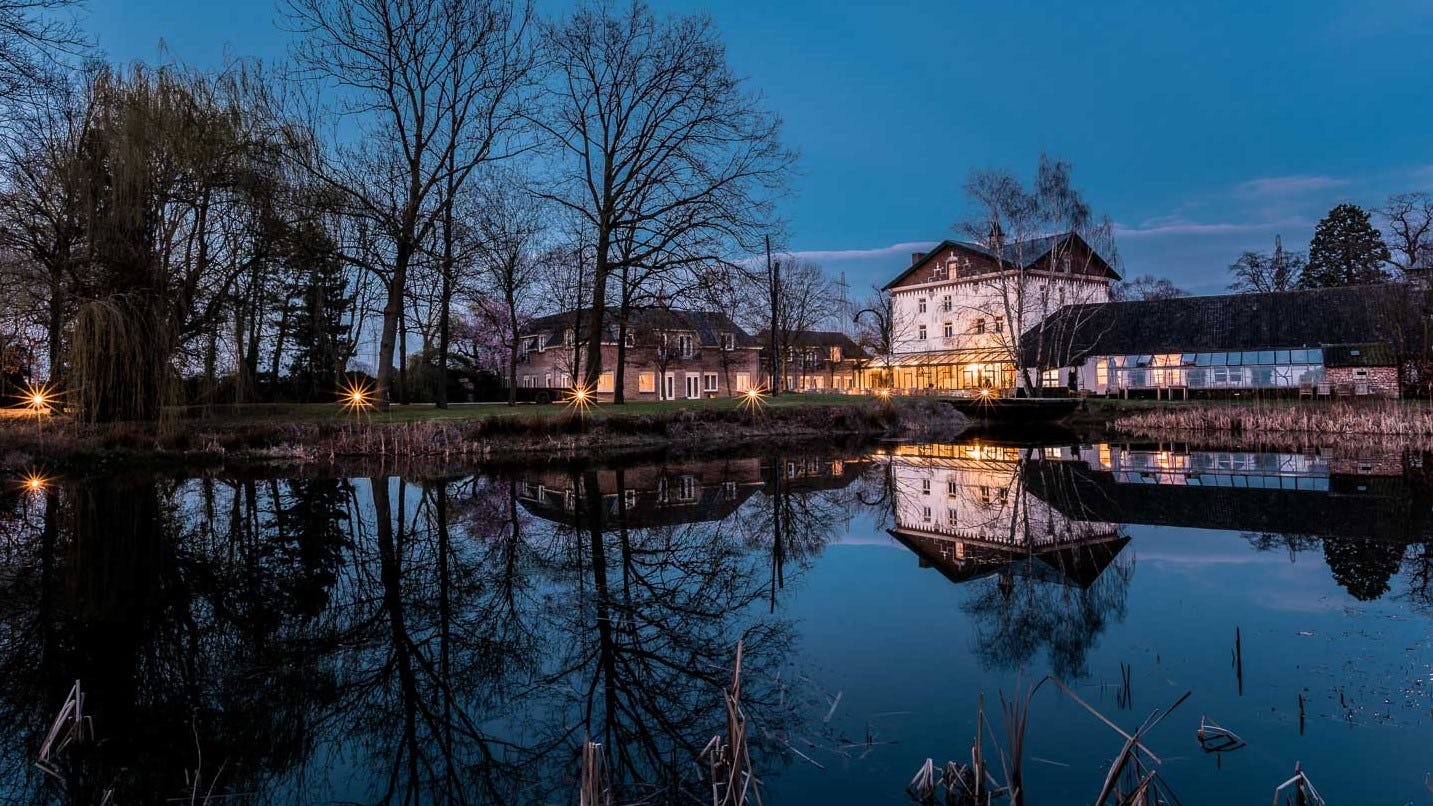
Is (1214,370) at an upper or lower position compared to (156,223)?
lower

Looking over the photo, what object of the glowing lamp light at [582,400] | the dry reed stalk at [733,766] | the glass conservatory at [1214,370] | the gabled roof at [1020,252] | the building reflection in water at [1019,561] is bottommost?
the building reflection in water at [1019,561]

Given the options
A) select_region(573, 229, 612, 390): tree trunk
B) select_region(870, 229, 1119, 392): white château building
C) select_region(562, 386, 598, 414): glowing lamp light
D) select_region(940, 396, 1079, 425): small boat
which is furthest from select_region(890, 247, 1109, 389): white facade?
select_region(573, 229, 612, 390): tree trunk

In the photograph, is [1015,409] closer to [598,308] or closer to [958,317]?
[958,317]

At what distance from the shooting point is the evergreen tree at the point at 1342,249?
183 ft

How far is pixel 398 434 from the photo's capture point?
781 inches

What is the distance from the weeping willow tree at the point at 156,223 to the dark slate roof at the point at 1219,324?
Result: 32392 mm

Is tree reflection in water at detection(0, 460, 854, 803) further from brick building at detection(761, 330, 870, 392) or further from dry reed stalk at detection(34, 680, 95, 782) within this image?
brick building at detection(761, 330, 870, 392)

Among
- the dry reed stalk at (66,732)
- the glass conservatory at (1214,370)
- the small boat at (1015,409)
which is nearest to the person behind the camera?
the dry reed stalk at (66,732)

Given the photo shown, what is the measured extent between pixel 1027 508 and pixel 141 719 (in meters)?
11.5

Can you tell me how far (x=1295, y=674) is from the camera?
5.02 meters

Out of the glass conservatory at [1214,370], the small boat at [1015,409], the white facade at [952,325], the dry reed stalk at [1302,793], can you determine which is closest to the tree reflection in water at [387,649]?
the dry reed stalk at [1302,793]

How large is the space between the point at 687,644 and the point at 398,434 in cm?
1632

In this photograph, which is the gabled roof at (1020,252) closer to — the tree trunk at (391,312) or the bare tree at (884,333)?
the bare tree at (884,333)

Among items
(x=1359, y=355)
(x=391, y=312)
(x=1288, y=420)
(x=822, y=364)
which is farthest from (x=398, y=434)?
(x=822, y=364)
